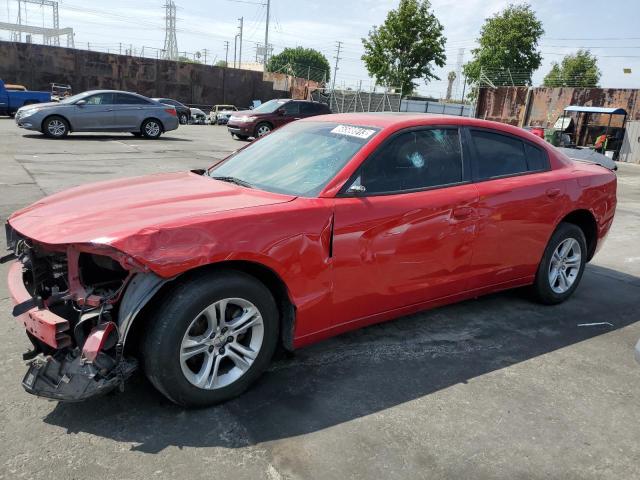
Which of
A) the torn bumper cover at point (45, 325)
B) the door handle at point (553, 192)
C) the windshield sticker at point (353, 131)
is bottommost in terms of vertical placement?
the torn bumper cover at point (45, 325)

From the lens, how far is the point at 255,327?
118 inches

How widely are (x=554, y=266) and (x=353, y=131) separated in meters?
2.30

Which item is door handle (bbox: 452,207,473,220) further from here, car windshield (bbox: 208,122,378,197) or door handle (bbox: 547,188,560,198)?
door handle (bbox: 547,188,560,198)

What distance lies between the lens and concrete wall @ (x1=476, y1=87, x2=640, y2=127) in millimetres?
23594

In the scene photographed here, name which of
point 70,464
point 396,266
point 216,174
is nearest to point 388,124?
point 396,266

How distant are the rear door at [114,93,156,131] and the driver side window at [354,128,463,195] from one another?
48.9 ft

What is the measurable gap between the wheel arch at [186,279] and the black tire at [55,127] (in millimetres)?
14853

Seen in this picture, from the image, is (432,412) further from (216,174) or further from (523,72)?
(523,72)

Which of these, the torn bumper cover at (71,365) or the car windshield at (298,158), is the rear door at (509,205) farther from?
the torn bumper cover at (71,365)

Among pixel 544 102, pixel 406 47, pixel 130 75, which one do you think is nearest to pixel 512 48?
pixel 406 47

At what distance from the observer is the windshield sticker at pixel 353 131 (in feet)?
11.8

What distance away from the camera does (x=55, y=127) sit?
51.1 ft

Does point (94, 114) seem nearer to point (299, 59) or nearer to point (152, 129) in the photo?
point (152, 129)

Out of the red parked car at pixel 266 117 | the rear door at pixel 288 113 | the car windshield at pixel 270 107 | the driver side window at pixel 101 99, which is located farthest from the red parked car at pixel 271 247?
the car windshield at pixel 270 107
